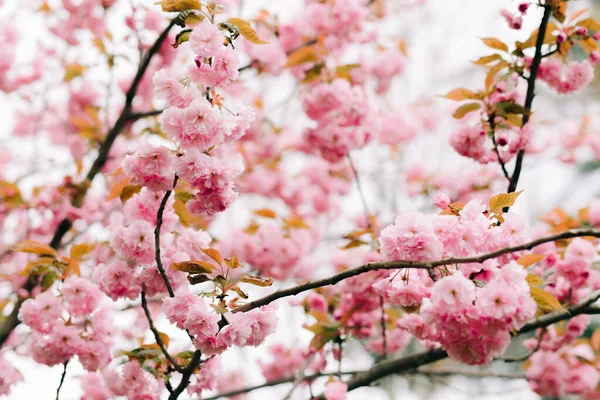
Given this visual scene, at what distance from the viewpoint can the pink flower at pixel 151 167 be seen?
5.29 ft

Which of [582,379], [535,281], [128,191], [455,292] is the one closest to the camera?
[455,292]

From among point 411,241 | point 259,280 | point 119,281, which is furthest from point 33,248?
point 411,241

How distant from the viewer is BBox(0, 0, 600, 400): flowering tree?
4.89 feet

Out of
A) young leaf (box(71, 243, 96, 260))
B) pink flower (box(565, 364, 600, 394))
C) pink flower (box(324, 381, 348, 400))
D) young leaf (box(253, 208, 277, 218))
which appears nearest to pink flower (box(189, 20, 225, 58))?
young leaf (box(71, 243, 96, 260))

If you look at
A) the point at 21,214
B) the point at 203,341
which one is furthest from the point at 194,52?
the point at 21,214

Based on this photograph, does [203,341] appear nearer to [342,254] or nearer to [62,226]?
[62,226]

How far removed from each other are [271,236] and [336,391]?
170 cm

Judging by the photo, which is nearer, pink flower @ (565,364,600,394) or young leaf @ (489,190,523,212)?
young leaf @ (489,190,523,212)

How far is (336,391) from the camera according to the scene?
2307 mm

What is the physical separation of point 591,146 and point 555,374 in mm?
3244

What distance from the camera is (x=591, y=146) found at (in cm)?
538

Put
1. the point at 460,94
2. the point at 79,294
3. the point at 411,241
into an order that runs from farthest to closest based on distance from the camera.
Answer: the point at 460,94 < the point at 79,294 < the point at 411,241

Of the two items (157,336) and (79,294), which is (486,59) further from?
(79,294)

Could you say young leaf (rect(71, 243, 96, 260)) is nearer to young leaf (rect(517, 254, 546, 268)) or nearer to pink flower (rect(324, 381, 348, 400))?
pink flower (rect(324, 381, 348, 400))
